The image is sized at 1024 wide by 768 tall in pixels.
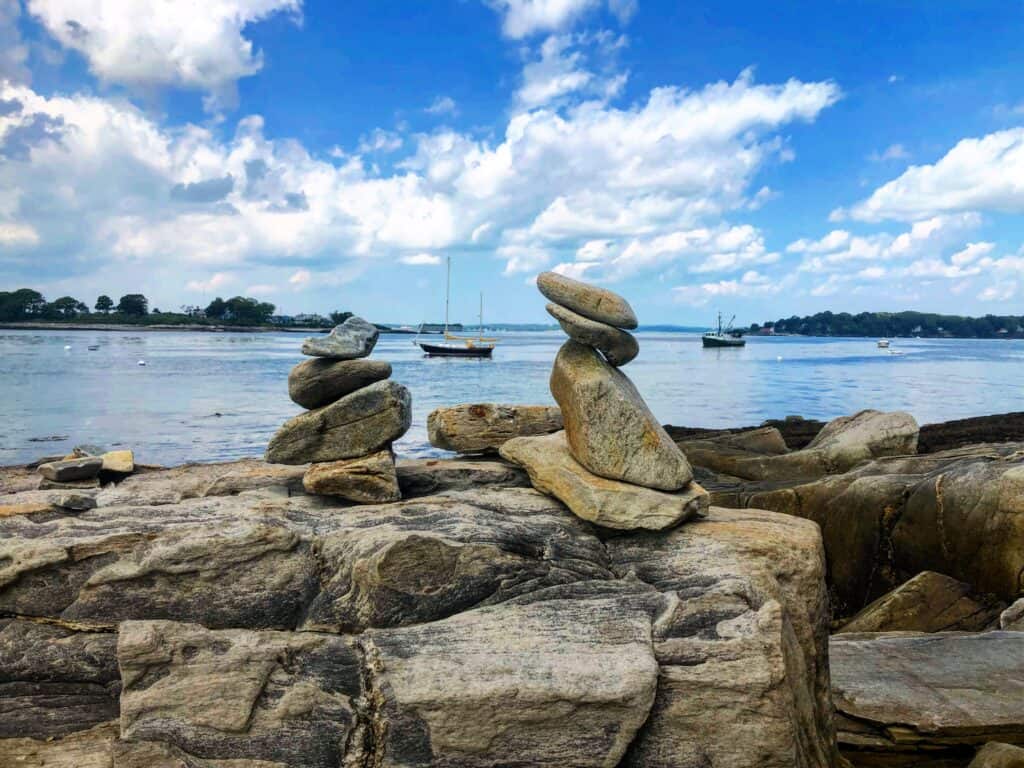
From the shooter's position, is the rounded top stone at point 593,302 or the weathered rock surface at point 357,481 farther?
the weathered rock surface at point 357,481

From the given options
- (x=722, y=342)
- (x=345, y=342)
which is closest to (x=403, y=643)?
(x=345, y=342)

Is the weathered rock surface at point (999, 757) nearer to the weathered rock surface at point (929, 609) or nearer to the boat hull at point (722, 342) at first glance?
the weathered rock surface at point (929, 609)

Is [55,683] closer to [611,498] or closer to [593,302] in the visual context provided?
[611,498]

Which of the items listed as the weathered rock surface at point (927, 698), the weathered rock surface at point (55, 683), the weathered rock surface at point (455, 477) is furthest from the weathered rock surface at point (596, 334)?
the weathered rock surface at point (55, 683)

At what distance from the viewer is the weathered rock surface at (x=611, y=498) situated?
27.8 feet

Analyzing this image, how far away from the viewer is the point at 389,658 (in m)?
6.71

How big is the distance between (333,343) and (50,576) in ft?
14.2

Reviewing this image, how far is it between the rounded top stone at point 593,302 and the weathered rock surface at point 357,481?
113 inches

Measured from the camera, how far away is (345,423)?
10.3m

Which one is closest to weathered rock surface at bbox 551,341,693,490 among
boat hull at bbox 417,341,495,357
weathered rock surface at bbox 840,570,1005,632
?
weathered rock surface at bbox 840,570,1005,632

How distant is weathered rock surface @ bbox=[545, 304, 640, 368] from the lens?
30.3ft

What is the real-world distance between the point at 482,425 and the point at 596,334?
304 cm

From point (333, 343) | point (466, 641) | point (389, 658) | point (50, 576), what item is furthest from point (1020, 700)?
point (50, 576)

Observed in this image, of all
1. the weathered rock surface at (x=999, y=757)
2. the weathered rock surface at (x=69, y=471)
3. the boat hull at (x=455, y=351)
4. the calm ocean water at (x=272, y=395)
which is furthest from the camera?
the boat hull at (x=455, y=351)
